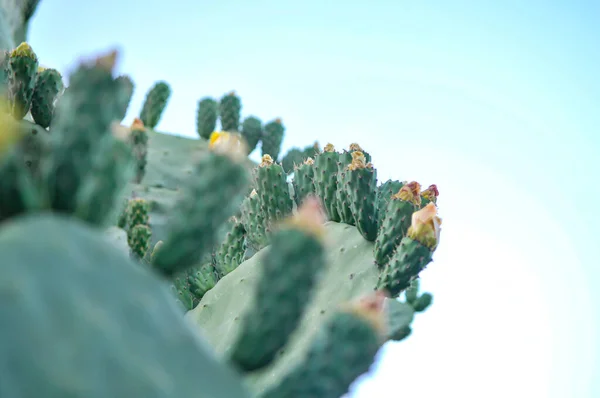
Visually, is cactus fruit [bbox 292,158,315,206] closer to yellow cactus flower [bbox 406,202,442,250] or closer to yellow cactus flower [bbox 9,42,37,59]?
yellow cactus flower [bbox 406,202,442,250]

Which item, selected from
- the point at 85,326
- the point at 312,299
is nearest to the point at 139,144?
the point at 312,299

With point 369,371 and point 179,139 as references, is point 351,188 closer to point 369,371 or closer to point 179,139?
point 369,371

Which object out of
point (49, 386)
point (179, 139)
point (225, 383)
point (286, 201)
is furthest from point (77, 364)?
point (179, 139)

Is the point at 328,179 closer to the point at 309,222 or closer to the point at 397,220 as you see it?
the point at 397,220

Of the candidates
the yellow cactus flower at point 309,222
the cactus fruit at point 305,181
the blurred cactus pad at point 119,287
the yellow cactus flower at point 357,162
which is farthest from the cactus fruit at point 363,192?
the yellow cactus flower at point 309,222

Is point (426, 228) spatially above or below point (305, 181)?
below

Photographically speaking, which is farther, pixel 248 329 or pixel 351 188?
pixel 351 188
